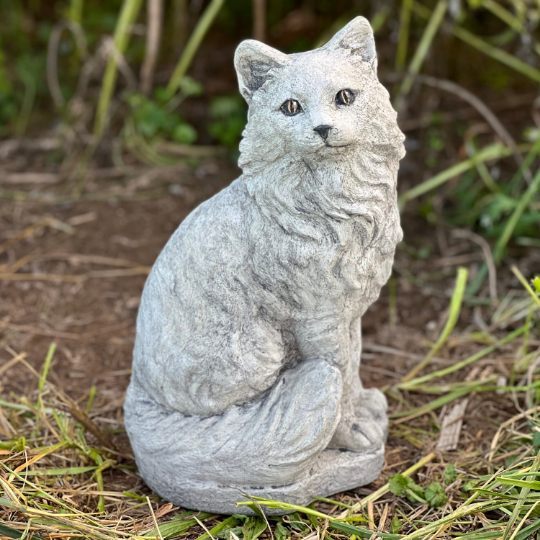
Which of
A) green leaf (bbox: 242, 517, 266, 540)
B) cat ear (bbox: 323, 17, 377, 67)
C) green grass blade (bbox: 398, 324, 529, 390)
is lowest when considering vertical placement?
green leaf (bbox: 242, 517, 266, 540)

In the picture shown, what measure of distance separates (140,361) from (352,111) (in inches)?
37.6

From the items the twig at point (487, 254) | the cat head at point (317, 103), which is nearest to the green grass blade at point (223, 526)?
the cat head at point (317, 103)

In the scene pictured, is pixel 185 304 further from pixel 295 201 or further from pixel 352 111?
pixel 352 111

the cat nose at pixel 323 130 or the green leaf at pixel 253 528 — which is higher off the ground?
the cat nose at pixel 323 130

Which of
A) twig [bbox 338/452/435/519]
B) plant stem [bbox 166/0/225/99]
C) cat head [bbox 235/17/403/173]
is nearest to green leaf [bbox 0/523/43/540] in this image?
Result: twig [bbox 338/452/435/519]

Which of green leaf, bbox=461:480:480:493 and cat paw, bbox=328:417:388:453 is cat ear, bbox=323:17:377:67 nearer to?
cat paw, bbox=328:417:388:453

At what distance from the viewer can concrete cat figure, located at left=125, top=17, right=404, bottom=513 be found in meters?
1.78

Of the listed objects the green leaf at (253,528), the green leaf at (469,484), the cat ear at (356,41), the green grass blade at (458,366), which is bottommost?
the green leaf at (253,528)

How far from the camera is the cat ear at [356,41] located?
70.9 inches

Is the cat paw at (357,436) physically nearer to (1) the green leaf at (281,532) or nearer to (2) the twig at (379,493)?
(2) the twig at (379,493)

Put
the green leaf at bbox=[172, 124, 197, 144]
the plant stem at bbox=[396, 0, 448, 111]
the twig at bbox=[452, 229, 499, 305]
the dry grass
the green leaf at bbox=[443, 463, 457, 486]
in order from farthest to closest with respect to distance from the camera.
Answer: the green leaf at bbox=[172, 124, 197, 144], the plant stem at bbox=[396, 0, 448, 111], the twig at bbox=[452, 229, 499, 305], the green leaf at bbox=[443, 463, 457, 486], the dry grass

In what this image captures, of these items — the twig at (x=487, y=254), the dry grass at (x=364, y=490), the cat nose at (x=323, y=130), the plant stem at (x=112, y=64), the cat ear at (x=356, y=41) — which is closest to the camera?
the cat nose at (x=323, y=130)

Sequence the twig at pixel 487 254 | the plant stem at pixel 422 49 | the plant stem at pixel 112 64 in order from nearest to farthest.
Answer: the twig at pixel 487 254, the plant stem at pixel 422 49, the plant stem at pixel 112 64

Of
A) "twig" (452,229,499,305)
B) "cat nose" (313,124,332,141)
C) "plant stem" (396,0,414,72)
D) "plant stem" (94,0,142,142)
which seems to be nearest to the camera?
"cat nose" (313,124,332,141)
